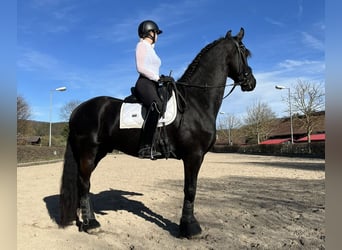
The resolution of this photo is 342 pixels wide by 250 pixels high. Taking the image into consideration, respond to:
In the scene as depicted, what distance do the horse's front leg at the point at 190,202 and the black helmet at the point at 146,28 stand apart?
2.13 meters

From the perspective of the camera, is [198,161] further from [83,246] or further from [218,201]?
[218,201]

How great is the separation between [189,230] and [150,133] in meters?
1.60

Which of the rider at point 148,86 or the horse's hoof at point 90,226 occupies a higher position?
the rider at point 148,86

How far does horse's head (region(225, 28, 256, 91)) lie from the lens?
5352 mm

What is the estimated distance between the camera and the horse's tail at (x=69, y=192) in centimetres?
559

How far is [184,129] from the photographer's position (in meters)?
4.92

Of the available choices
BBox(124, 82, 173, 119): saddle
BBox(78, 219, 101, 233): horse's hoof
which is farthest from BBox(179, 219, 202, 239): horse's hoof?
BBox(124, 82, 173, 119): saddle

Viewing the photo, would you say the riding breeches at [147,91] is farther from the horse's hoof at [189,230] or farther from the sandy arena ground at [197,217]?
Answer: the sandy arena ground at [197,217]

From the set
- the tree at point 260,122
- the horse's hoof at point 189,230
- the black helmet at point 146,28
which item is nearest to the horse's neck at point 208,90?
the black helmet at point 146,28

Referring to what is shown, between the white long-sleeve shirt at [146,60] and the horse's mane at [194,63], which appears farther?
the horse's mane at [194,63]

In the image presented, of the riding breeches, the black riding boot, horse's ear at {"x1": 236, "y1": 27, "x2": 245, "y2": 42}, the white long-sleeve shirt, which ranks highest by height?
horse's ear at {"x1": 236, "y1": 27, "x2": 245, "y2": 42}

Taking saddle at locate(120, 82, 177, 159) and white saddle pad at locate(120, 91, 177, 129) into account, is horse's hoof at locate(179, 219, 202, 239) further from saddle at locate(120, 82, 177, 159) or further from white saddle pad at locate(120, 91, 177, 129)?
white saddle pad at locate(120, 91, 177, 129)
